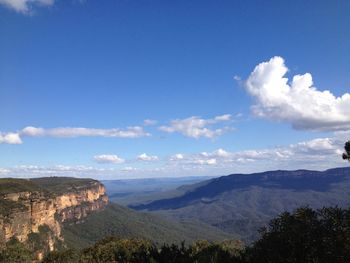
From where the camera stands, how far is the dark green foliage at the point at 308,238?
38125mm

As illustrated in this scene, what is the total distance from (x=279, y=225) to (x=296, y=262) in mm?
5495

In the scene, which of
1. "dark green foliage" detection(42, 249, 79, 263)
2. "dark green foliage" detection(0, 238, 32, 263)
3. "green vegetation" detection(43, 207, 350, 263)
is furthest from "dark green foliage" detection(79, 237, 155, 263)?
"green vegetation" detection(43, 207, 350, 263)

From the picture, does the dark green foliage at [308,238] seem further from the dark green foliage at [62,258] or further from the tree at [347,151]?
the dark green foliage at [62,258]

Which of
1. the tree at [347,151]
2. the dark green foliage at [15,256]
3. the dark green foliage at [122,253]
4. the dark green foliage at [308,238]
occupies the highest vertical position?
the tree at [347,151]

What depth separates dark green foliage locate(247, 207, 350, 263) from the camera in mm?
38125

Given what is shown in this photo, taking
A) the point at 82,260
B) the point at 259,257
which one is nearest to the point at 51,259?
the point at 82,260

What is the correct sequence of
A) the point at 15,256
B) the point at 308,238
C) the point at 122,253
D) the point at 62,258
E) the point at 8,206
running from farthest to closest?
the point at 8,206 < the point at 15,256 < the point at 62,258 < the point at 122,253 < the point at 308,238

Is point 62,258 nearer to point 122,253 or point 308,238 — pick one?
point 122,253

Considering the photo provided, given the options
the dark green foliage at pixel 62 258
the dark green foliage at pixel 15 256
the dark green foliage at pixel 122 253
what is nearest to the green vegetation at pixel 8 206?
the dark green foliage at pixel 15 256

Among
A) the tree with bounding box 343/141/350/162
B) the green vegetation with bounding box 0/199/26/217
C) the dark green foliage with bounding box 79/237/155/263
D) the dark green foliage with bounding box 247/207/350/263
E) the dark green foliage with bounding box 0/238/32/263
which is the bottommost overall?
the dark green foliage with bounding box 0/238/32/263

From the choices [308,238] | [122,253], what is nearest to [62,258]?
[122,253]

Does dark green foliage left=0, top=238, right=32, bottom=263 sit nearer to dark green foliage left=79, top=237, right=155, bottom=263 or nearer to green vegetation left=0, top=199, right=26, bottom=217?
dark green foliage left=79, top=237, right=155, bottom=263

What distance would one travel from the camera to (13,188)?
196 m

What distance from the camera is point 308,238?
134ft
